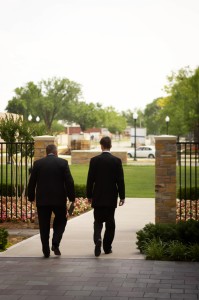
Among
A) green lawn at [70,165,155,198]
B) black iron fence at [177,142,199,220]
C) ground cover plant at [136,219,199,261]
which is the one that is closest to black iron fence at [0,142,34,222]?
black iron fence at [177,142,199,220]

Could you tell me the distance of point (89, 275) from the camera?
8.22 m

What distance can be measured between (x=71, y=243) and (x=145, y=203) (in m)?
8.46

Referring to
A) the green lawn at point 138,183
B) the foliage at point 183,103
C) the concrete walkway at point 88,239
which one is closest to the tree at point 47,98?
the foliage at point 183,103

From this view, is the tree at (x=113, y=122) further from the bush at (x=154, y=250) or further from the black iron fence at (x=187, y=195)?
the bush at (x=154, y=250)

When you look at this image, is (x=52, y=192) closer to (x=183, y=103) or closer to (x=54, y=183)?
(x=54, y=183)

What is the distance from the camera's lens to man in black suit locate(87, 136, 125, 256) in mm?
9711

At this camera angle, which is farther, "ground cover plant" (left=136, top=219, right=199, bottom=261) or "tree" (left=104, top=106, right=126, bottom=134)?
"tree" (left=104, top=106, right=126, bottom=134)

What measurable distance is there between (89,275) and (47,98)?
10951 centimetres

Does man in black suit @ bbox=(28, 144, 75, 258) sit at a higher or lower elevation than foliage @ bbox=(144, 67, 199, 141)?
lower

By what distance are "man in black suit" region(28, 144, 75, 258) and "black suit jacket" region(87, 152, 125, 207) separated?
0.39 m

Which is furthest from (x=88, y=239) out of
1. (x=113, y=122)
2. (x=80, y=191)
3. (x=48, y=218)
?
(x=113, y=122)

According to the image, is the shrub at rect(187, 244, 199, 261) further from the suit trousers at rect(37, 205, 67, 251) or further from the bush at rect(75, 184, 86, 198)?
the bush at rect(75, 184, 86, 198)

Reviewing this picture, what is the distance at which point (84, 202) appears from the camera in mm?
18844

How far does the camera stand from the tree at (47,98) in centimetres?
11675
